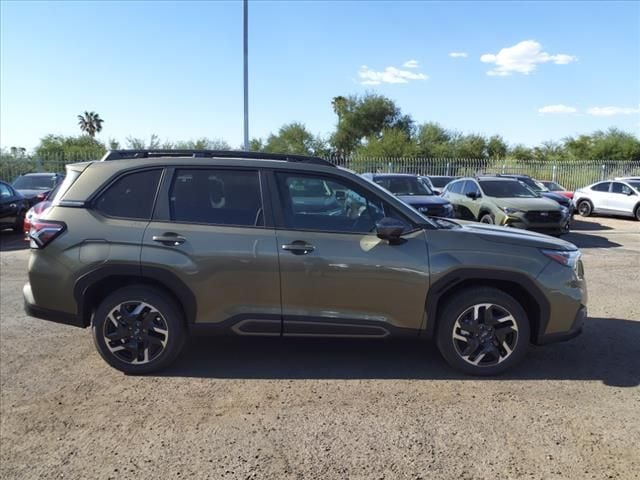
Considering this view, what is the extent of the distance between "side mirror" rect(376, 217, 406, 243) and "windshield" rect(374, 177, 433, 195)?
857cm

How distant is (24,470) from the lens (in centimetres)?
298

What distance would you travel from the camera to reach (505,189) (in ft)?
44.1

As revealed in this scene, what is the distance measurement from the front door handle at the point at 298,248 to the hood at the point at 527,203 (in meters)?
9.34

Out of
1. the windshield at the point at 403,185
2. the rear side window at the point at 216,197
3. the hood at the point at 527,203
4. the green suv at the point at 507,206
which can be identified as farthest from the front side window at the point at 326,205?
the hood at the point at 527,203

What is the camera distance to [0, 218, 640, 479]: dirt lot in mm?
2994

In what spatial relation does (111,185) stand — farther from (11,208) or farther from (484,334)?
(11,208)

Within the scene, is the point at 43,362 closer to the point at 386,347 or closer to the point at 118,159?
the point at 118,159

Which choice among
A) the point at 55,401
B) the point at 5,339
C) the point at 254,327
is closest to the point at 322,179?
the point at 254,327

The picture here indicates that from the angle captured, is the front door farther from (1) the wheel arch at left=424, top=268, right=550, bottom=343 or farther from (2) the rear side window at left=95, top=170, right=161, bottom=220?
(2) the rear side window at left=95, top=170, right=161, bottom=220

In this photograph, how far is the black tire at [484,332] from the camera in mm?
4152

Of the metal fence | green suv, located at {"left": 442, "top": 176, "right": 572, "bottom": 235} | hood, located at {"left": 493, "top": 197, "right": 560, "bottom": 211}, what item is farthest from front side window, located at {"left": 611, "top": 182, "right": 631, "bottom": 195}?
the metal fence

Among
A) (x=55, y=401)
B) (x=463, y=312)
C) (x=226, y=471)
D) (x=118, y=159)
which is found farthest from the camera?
(x=118, y=159)

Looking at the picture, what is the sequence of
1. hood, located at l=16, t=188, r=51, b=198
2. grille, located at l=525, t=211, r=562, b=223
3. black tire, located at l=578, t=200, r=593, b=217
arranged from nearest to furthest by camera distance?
grille, located at l=525, t=211, r=562, b=223
hood, located at l=16, t=188, r=51, b=198
black tire, located at l=578, t=200, r=593, b=217

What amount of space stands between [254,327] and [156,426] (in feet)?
3.59
